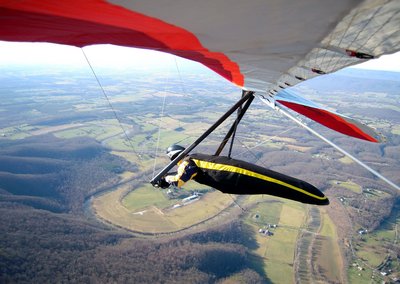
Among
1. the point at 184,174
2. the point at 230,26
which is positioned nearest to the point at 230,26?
the point at 230,26

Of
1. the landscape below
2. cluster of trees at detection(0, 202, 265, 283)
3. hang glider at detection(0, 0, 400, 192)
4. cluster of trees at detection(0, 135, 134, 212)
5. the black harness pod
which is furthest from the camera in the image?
cluster of trees at detection(0, 135, 134, 212)

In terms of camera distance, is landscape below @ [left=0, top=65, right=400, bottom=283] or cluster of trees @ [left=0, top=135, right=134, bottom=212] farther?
cluster of trees @ [left=0, top=135, right=134, bottom=212]

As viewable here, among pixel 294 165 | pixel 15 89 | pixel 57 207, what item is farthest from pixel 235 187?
pixel 15 89

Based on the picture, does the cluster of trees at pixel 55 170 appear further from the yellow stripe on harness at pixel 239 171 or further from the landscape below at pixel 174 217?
the yellow stripe on harness at pixel 239 171

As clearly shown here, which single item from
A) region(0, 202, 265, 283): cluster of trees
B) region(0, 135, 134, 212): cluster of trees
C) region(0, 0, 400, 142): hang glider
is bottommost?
region(0, 202, 265, 283): cluster of trees

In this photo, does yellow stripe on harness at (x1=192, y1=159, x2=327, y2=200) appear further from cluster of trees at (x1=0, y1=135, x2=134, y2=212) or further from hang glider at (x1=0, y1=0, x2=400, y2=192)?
cluster of trees at (x1=0, y1=135, x2=134, y2=212)

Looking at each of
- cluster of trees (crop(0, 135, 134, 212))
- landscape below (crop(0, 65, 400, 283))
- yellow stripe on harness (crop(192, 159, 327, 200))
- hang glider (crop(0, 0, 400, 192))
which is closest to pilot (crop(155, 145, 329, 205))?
yellow stripe on harness (crop(192, 159, 327, 200))

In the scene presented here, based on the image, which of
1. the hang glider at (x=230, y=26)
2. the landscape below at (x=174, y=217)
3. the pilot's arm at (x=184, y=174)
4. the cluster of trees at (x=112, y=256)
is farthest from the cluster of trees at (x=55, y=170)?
the hang glider at (x=230, y=26)

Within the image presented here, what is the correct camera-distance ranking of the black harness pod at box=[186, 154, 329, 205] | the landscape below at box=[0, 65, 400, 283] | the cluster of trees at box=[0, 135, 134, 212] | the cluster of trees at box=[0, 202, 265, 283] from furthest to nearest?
1. the cluster of trees at box=[0, 135, 134, 212]
2. the cluster of trees at box=[0, 202, 265, 283]
3. the landscape below at box=[0, 65, 400, 283]
4. the black harness pod at box=[186, 154, 329, 205]

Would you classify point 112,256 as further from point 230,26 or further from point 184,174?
point 230,26
